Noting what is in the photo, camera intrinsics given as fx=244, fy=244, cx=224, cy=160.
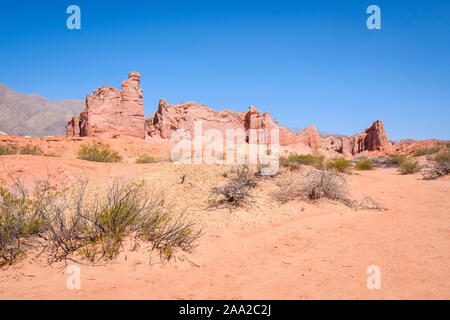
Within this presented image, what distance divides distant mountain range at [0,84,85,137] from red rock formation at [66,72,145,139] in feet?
219

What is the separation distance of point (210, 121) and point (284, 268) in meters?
35.0

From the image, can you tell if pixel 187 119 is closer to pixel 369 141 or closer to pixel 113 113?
pixel 113 113

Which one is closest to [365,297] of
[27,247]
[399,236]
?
[399,236]

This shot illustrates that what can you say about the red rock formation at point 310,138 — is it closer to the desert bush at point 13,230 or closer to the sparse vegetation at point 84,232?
the sparse vegetation at point 84,232

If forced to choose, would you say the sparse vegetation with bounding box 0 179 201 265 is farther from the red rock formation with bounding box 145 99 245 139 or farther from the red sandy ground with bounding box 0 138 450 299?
the red rock formation with bounding box 145 99 245 139

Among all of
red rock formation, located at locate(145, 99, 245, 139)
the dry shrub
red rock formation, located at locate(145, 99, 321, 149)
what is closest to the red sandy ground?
the dry shrub

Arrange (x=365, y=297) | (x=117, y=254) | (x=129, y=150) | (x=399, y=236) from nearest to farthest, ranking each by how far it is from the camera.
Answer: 1. (x=365, y=297)
2. (x=117, y=254)
3. (x=399, y=236)
4. (x=129, y=150)

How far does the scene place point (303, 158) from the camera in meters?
11.5

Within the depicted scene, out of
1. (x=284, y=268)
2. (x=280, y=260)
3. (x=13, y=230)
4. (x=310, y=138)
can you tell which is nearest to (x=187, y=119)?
(x=310, y=138)

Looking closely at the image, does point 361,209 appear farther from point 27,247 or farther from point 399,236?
point 27,247

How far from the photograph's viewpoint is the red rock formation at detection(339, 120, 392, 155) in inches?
1438

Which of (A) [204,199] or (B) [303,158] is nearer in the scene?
(A) [204,199]

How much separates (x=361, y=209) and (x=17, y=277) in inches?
222

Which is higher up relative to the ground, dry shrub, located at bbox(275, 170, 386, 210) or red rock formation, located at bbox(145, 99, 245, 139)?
red rock formation, located at bbox(145, 99, 245, 139)
